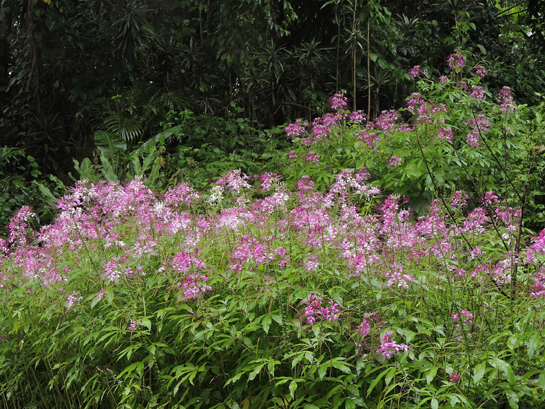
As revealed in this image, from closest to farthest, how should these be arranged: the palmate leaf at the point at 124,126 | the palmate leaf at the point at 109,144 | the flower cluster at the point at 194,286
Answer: the flower cluster at the point at 194,286
the palmate leaf at the point at 109,144
the palmate leaf at the point at 124,126

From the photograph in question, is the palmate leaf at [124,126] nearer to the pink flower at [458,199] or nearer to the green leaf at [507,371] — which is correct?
the pink flower at [458,199]

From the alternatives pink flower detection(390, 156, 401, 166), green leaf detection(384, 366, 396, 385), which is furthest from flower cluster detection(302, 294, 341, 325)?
pink flower detection(390, 156, 401, 166)

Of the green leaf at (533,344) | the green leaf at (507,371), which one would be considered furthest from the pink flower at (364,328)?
the green leaf at (533,344)

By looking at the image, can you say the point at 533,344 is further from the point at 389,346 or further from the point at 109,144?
the point at 109,144

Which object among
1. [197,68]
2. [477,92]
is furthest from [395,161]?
[197,68]

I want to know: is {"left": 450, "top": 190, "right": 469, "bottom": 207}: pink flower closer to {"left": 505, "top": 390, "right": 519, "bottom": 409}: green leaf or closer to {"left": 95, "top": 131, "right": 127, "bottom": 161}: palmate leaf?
{"left": 505, "top": 390, "right": 519, "bottom": 409}: green leaf

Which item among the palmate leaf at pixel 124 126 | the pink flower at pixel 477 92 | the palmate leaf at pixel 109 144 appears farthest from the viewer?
the palmate leaf at pixel 124 126

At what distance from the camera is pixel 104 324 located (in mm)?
2584

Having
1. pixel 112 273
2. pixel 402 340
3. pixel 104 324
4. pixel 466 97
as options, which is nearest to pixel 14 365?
pixel 104 324

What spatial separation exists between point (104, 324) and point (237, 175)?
39.7 inches

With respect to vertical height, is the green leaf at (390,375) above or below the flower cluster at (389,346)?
below

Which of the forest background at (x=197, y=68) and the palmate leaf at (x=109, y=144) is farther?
the forest background at (x=197, y=68)

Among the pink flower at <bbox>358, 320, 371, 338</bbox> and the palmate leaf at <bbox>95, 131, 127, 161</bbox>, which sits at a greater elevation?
the palmate leaf at <bbox>95, 131, 127, 161</bbox>

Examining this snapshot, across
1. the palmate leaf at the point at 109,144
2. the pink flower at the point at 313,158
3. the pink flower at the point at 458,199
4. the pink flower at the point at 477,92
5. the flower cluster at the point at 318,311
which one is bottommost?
the pink flower at the point at 477,92
